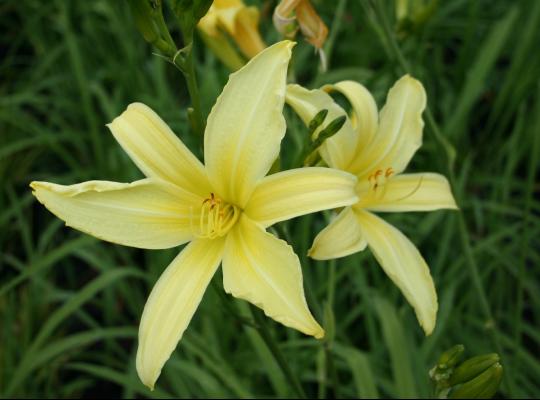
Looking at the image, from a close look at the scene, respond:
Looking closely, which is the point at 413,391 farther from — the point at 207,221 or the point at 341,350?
the point at 207,221

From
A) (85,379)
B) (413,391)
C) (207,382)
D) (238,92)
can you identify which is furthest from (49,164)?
(238,92)

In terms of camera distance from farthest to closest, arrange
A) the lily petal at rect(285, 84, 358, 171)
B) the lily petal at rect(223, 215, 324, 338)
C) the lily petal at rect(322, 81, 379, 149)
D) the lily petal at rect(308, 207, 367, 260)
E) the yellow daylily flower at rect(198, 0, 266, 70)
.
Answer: the yellow daylily flower at rect(198, 0, 266, 70), the lily petal at rect(322, 81, 379, 149), the lily petal at rect(285, 84, 358, 171), the lily petal at rect(308, 207, 367, 260), the lily petal at rect(223, 215, 324, 338)

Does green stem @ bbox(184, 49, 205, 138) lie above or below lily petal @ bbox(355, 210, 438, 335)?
above

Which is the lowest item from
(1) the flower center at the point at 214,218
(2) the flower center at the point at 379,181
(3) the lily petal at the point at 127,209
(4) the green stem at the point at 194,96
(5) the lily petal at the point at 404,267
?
(5) the lily petal at the point at 404,267

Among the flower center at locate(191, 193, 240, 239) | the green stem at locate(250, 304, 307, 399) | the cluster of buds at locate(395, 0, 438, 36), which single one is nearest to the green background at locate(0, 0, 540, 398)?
the cluster of buds at locate(395, 0, 438, 36)

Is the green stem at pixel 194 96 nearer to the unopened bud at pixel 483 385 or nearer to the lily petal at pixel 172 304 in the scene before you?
the lily petal at pixel 172 304

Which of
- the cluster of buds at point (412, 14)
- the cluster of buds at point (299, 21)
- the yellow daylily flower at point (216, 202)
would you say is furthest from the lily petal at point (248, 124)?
the cluster of buds at point (412, 14)

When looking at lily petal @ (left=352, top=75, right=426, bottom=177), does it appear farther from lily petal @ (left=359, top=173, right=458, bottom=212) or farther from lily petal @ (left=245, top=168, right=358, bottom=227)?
lily petal @ (left=245, top=168, right=358, bottom=227)
